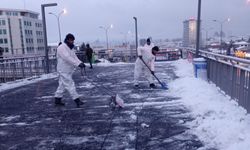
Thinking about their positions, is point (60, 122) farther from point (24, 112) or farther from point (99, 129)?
point (24, 112)

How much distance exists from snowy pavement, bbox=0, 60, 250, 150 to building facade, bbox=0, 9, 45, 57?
75639mm

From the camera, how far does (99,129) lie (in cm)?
589

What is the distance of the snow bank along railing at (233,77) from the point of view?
627cm

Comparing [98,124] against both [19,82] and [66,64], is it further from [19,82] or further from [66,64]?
[19,82]

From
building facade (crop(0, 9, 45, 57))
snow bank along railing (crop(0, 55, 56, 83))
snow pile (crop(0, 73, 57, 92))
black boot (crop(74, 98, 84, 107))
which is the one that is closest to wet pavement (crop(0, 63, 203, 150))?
black boot (crop(74, 98, 84, 107))

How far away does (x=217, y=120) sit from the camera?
559 centimetres

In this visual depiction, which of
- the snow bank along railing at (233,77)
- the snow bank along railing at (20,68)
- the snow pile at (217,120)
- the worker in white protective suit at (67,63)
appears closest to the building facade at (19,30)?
the snow bank along railing at (20,68)

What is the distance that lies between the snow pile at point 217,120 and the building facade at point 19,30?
7676 centimetres

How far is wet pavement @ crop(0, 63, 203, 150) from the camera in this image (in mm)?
5047

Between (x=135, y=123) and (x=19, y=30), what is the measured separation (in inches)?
3503

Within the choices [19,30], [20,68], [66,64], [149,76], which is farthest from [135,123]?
[19,30]

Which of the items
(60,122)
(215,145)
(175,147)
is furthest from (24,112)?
(215,145)

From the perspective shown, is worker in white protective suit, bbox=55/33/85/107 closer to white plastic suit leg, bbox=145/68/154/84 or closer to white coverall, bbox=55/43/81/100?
white coverall, bbox=55/43/81/100

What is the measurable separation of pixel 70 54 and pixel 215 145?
4585mm
